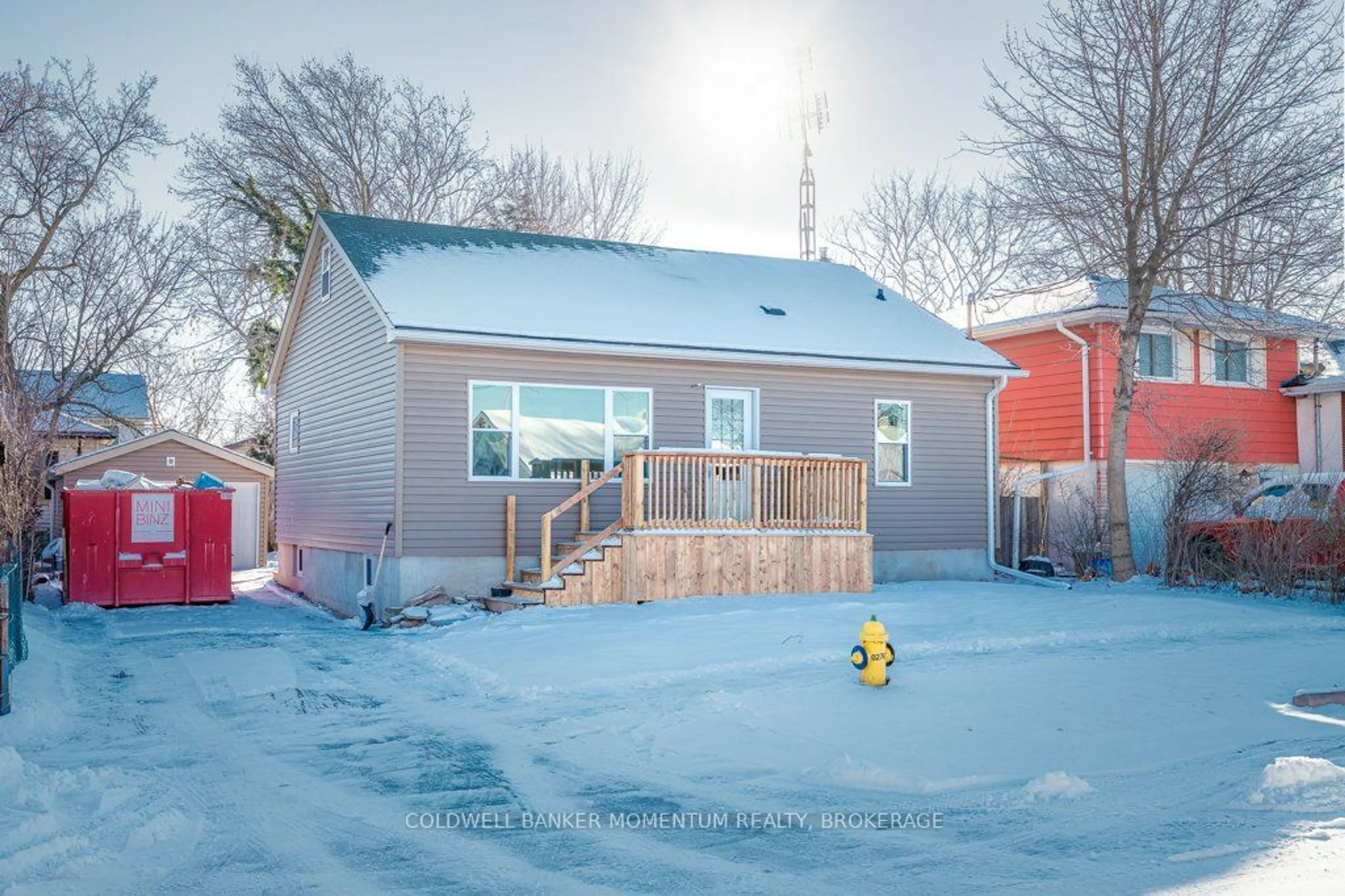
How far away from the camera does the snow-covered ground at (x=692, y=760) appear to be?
5.01 metres

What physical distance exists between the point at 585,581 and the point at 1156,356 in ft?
45.0

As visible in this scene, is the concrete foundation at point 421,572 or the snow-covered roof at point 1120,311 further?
the snow-covered roof at point 1120,311

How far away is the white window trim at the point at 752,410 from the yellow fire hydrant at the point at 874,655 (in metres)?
8.06

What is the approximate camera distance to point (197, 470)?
25672mm

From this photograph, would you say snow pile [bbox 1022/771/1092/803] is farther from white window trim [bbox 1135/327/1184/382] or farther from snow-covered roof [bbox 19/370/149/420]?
snow-covered roof [bbox 19/370/149/420]

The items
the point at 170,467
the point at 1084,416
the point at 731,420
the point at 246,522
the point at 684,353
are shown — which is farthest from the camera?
the point at 246,522

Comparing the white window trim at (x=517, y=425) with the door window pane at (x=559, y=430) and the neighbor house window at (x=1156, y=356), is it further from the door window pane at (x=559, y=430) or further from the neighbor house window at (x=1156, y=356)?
the neighbor house window at (x=1156, y=356)

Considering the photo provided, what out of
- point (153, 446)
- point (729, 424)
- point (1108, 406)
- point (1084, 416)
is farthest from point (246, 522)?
point (1108, 406)

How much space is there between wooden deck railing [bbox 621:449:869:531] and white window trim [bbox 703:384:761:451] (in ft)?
4.30

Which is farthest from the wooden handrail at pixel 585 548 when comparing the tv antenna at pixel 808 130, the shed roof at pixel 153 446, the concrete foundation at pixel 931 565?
the tv antenna at pixel 808 130

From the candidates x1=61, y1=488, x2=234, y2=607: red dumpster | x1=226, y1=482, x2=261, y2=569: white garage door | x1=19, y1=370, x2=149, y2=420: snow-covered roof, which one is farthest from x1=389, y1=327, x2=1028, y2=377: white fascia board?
x1=226, y1=482, x2=261, y2=569: white garage door

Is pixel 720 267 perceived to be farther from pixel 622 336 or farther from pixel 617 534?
pixel 617 534

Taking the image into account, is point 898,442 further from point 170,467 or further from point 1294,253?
point 170,467

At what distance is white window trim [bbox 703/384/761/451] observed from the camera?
667 inches
